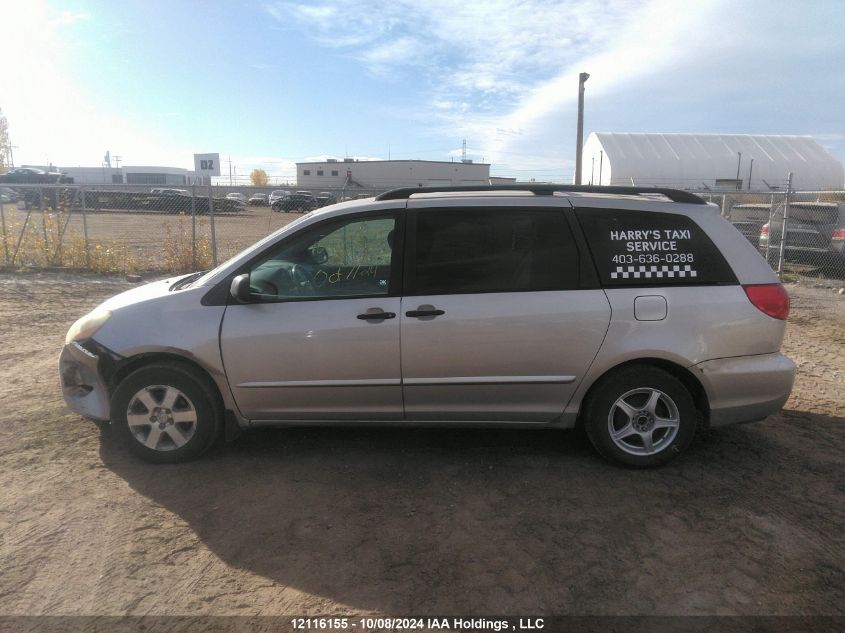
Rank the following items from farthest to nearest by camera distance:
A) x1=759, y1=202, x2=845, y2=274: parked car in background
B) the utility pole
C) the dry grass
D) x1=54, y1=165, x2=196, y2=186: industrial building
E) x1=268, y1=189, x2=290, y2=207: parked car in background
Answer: x1=54, y1=165, x2=196, y2=186: industrial building, x1=268, y1=189, x2=290, y2=207: parked car in background, the utility pole, the dry grass, x1=759, y1=202, x2=845, y2=274: parked car in background

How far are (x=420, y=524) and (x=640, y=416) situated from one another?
5.29 ft

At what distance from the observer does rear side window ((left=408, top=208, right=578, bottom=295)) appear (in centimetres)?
383

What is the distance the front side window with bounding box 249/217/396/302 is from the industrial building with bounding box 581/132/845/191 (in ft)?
147

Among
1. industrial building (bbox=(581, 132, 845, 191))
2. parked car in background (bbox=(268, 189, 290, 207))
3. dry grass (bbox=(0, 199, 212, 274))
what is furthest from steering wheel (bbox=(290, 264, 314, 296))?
industrial building (bbox=(581, 132, 845, 191))

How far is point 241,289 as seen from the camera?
12.4ft

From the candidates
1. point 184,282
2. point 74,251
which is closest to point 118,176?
point 74,251

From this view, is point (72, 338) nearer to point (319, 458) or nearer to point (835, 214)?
point (319, 458)

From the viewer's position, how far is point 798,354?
269 inches

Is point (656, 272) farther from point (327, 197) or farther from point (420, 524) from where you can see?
point (327, 197)

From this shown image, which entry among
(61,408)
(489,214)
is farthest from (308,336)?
(61,408)

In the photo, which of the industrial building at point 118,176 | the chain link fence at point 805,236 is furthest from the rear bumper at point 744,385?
the industrial building at point 118,176

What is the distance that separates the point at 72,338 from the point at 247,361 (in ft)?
4.35

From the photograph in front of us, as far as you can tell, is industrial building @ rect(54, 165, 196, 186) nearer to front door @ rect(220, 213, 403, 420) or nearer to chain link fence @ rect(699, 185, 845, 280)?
chain link fence @ rect(699, 185, 845, 280)

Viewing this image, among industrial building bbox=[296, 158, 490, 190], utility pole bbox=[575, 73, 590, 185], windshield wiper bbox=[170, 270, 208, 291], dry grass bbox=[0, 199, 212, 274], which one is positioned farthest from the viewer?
industrial building bbox=[296, 158, 490, 190]
